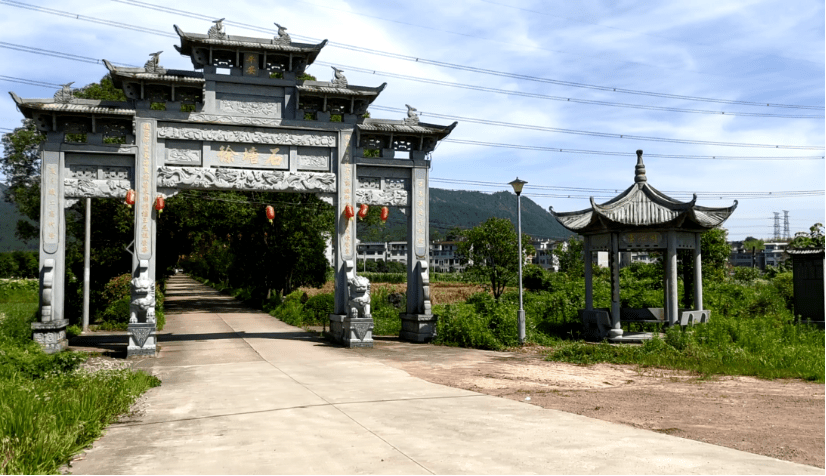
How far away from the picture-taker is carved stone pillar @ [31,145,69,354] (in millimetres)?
15875

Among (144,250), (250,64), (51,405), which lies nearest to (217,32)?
(250,64)

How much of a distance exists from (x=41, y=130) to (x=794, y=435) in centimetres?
1710

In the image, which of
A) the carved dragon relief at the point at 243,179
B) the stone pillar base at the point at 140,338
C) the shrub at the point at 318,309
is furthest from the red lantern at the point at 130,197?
the shrub at the point at 318,309

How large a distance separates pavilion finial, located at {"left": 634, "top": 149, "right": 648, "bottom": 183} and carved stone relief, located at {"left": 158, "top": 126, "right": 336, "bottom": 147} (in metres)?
9.04

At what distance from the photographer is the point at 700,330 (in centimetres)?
1642

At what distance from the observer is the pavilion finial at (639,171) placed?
19547mm

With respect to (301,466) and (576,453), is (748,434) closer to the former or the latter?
(576,453)

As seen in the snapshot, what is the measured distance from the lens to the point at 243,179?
1739cm

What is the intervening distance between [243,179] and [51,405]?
10130 millimetres

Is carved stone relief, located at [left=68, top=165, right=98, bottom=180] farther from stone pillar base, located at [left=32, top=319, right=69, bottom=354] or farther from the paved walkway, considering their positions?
the paved walkway

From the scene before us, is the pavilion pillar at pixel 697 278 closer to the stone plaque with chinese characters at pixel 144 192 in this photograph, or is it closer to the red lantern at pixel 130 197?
the stone plaque with chinese characters at pixel 144 192

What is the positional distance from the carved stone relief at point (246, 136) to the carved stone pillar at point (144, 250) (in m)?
0.53

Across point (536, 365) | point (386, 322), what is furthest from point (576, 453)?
point (386, 322)

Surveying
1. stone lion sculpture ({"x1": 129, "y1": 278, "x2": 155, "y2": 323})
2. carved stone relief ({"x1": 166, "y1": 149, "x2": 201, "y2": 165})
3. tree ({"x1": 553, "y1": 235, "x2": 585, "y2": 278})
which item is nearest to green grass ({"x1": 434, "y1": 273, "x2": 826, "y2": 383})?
stone lion sculpture ({"x1": 129, "y1": 278, "x2": 155, "y2": 323})
